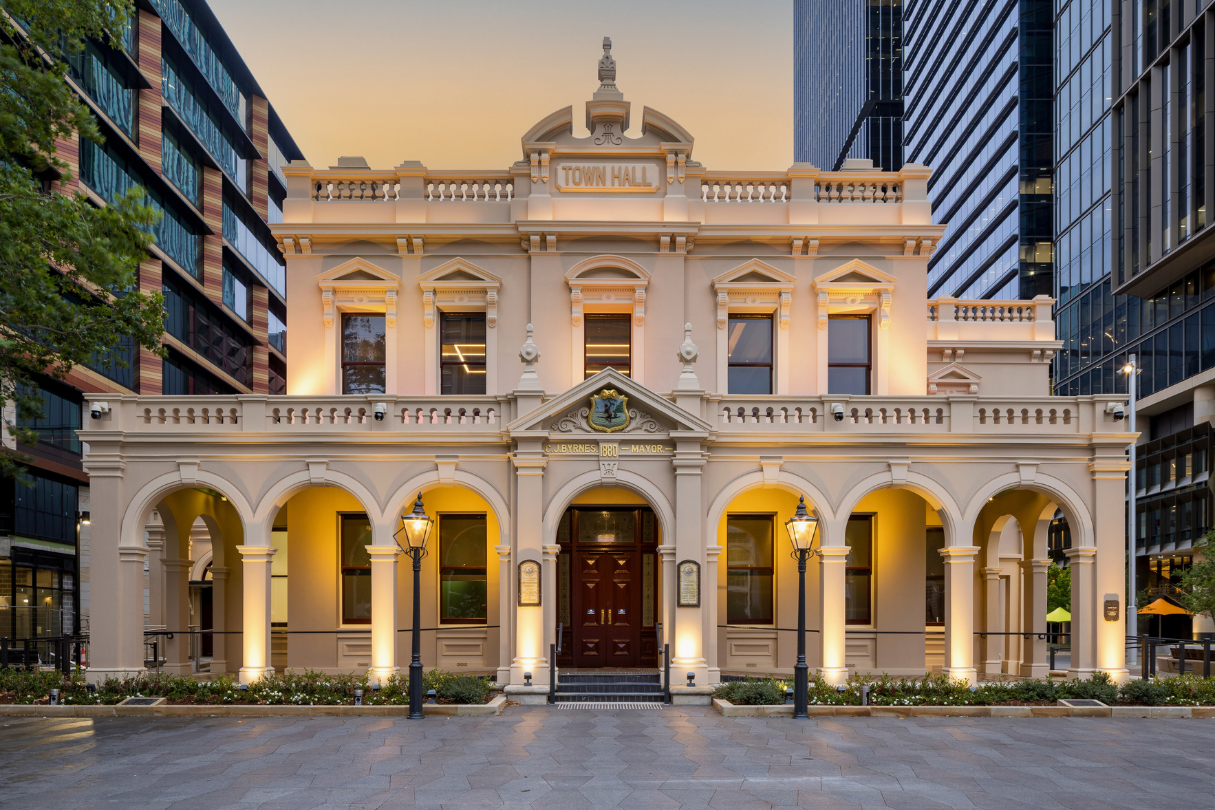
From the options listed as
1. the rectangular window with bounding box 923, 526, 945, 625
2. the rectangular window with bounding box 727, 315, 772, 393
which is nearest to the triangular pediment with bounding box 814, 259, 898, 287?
the rectangular window with bounding box 727, 315, 772, 393

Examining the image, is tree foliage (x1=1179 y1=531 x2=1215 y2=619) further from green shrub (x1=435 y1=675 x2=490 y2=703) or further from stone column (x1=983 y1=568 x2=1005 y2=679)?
green shrub (x1=435 y1=675 x2=490 y2=703)

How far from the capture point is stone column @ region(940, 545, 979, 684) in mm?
19047

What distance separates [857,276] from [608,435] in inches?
292

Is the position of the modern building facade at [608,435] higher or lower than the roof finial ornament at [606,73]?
lower

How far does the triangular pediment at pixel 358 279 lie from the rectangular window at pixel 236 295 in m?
29.4

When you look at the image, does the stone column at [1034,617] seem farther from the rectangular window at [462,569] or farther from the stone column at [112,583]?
the stone column at [112,583]

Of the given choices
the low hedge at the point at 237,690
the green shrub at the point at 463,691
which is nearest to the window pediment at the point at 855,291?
the green shrub at the point at 463,691

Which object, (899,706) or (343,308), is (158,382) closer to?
(343,308)

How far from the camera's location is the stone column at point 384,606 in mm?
18922

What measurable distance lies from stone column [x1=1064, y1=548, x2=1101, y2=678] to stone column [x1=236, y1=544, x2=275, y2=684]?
16.2m

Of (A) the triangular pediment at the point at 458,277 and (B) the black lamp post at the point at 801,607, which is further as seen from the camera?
(A) the triangular pediment at the point at 458,277

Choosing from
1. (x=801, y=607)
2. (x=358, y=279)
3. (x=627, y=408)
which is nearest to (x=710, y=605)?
(x=801, y=607)

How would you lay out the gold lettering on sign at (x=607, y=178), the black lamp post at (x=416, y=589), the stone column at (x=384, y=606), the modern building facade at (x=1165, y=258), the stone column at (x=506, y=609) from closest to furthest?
the black lamp post at (x=416, y=589), the stone column at (x=384, y=606), the stone column at (x=506, y=609), the gold lettering on sign at (x=607, y=178), the modern building facade at (x=1165, y=258)

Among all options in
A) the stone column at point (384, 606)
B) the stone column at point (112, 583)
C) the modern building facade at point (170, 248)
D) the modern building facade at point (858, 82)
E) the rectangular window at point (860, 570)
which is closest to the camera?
the stone column at point (112, 583)
